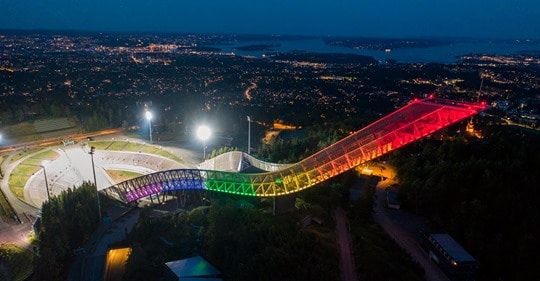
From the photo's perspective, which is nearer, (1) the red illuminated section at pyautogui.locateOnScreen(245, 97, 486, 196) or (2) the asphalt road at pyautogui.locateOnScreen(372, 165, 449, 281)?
(1) the red illuminated section at pyautogui.locateOnScreen(245, 97, 486, 196)

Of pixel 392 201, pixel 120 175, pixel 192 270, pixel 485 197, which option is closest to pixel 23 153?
pixel 120 175

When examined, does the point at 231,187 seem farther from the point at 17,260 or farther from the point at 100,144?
the point at 100,144

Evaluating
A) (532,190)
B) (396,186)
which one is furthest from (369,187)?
(532,190)

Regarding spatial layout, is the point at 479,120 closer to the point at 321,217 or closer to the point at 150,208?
the point at 321,217

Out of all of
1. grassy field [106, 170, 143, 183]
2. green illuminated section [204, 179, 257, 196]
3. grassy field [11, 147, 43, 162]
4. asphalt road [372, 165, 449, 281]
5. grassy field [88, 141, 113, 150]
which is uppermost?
green illuminated section [204, 179, 257, 196]

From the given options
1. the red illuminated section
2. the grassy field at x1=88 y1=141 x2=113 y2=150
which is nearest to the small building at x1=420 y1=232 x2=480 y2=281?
the red illuminated section

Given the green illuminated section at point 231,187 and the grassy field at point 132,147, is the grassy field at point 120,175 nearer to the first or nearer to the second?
the grassy field at point 132,147

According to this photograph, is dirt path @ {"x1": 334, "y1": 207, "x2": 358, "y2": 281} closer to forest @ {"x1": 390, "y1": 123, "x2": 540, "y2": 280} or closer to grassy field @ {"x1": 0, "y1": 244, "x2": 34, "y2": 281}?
forest @ {"x1": 390, "y1": 123, "x2": 540, "y2": 280}
